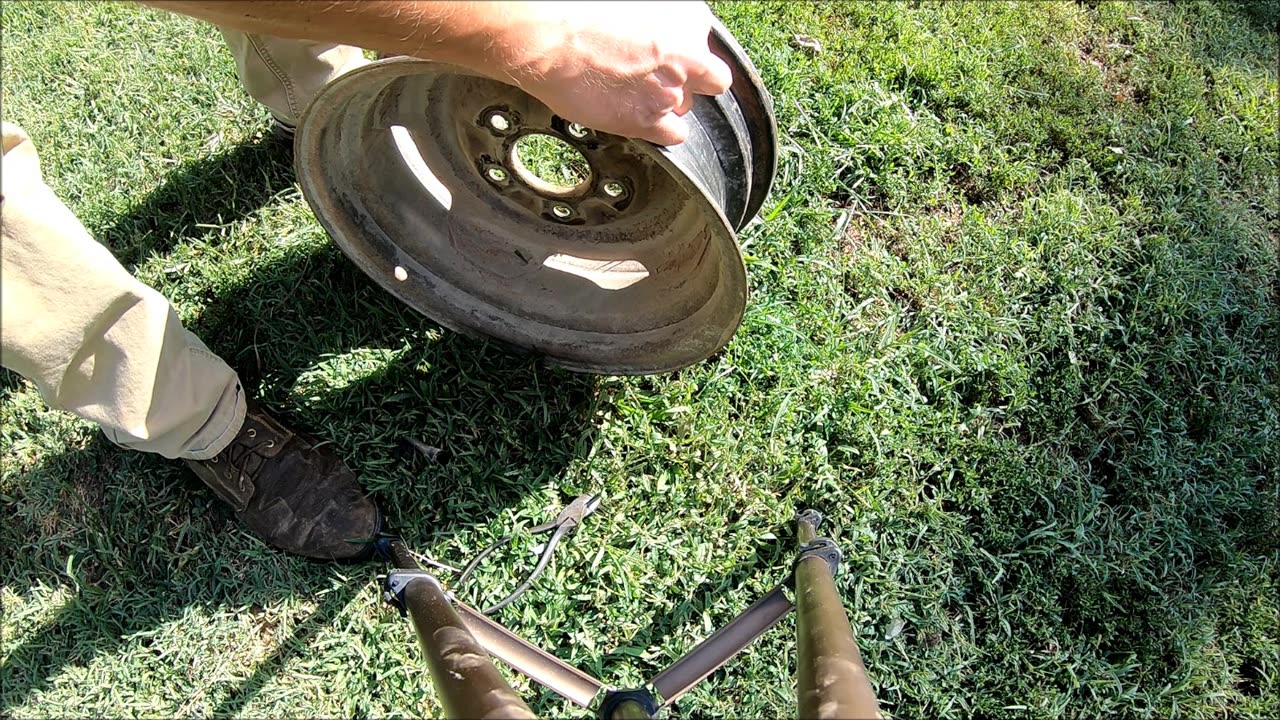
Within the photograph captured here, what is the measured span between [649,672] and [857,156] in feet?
7.34

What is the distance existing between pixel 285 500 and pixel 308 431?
288 mm

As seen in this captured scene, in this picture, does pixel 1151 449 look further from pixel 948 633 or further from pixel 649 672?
pixel 649 672

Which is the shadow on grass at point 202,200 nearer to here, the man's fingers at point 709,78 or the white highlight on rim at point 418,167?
the white highlight on rim at point 418,167

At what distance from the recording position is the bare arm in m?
1.65

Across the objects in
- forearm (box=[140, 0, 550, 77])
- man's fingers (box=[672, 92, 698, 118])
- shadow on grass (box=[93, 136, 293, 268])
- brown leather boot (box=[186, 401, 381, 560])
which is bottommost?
brown leather boot (box=[186, 401, 381, 560])

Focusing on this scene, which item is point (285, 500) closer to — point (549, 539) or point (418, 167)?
point (549, 539)

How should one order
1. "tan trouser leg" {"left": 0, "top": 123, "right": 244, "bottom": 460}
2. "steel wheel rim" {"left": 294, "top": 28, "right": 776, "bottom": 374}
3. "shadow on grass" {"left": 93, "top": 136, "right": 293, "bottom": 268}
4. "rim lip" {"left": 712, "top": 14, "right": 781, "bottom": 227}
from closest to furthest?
"tan trouser leg" {"left": 0, "top": 123, "right": 244, "bottom": 460}, "rim lip" {"left": 712, "top": 14, "right": 781, "bottom": 227}, "steel wheel rim" {"left": 294, "top": 28, "right": 776, "bottom": 374}, "shadow on grass" {"left": 93, "top": 136, "right": 293, "bottom": 268}

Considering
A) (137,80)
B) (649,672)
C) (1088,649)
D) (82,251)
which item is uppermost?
(82,251)

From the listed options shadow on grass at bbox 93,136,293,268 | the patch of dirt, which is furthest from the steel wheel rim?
the patch of dirt

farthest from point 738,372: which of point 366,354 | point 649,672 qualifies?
point 366,354

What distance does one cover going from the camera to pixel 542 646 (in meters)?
2.82

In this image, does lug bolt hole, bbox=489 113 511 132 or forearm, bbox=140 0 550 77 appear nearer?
forearm, bbox=140 0 550 77

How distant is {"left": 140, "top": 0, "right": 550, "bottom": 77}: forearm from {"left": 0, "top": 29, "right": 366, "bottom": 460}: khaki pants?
69cm

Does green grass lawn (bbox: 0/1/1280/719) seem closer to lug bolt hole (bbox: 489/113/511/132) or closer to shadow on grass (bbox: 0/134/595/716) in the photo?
A: shadow on grass (bbox: 0/134/595/716)
